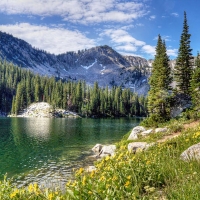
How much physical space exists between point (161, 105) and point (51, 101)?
Result: 10863 cm

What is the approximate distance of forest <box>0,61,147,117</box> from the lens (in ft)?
470

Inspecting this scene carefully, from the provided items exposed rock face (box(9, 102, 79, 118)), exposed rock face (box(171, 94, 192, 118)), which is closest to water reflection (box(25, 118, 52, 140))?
exposed rock face (box(171, 94, 192, 118))

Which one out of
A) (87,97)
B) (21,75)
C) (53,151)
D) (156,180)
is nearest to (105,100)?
(87,97)

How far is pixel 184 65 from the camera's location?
151ft

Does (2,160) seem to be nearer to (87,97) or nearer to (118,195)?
(118,195)

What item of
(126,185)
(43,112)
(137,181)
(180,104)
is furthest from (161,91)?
(43,112)

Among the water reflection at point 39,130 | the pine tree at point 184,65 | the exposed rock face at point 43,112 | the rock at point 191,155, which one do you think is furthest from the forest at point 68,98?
the rock at point 191,155

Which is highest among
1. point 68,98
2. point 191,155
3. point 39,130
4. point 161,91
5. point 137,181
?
point 68,98

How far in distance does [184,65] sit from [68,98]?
110810 millimetres

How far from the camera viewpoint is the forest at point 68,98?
14312cm

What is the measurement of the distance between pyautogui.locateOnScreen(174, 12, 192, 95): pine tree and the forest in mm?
98770

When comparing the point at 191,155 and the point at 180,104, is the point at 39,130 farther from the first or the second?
the point at 191,155

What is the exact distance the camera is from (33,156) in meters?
29.0

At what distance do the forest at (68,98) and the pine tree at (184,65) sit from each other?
98770 mm
